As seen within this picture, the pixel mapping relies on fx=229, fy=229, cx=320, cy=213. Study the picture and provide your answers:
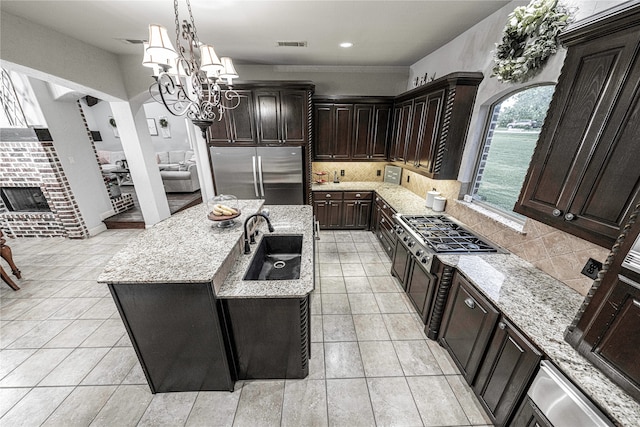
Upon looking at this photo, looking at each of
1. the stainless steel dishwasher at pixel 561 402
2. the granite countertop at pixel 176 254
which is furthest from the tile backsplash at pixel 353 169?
the stainless steel dishwasher at pixel 561 402

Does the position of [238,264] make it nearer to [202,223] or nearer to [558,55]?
[202,223]

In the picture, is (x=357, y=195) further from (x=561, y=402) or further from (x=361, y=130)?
(x=561, y=402)

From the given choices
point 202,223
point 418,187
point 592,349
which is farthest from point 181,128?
point 592,349

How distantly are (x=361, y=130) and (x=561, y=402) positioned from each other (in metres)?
3.93

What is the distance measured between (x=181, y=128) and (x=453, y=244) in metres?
9.29

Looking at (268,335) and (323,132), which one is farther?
(323,132)

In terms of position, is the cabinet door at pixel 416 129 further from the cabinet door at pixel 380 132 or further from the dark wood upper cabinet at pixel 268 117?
the dark wood upper cabinet at pixel 268 117

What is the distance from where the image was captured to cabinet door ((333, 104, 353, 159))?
13.2 ft

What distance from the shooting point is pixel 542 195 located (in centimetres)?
144

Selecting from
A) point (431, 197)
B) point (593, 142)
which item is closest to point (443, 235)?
point (431, 197)

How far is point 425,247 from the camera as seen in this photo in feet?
7.00

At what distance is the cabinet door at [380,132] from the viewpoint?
404cm

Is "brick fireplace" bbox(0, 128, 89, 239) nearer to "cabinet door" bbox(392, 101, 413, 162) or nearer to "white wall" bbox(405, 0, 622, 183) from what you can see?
"cabinet door" bbox(392, 101, 413, 162)

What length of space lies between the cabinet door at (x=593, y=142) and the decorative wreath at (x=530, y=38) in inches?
23.2
